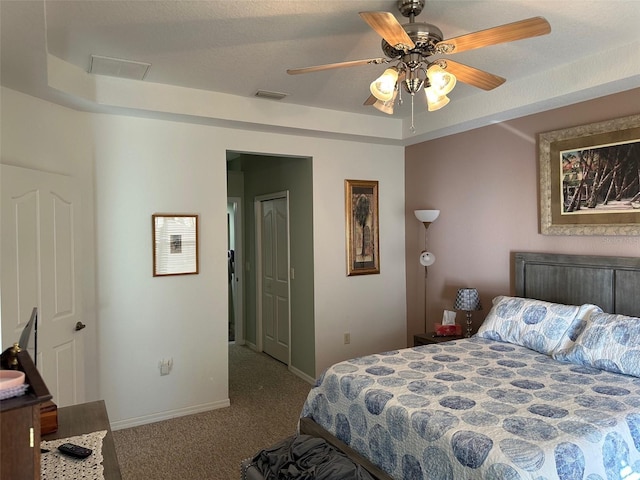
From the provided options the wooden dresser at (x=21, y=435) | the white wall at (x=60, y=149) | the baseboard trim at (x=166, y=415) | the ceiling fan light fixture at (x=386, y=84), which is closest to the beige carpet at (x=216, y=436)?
the baseboard trim at (x=166, y=415)

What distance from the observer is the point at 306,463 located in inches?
76.4

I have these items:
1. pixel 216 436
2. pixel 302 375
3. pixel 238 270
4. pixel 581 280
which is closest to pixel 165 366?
pixel 216 436

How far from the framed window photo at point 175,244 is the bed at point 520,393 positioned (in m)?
1.69

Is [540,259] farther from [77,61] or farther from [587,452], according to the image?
[77,61]

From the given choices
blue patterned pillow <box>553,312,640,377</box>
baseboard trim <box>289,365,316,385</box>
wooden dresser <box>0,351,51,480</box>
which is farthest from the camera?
baseboard trim <box>289,365,316,385</box>

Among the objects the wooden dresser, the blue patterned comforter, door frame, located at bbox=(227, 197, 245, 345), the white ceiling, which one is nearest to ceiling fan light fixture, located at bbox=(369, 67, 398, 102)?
the white ceiling

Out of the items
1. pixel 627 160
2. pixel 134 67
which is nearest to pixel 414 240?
pixel 627 160

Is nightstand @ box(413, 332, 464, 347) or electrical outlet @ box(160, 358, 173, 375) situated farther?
nightstand @ box(413, 332, 464, 347)

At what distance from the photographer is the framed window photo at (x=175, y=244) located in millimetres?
3636

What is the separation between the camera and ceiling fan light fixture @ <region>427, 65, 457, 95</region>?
2115mm

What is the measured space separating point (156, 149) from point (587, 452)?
11.3 feet

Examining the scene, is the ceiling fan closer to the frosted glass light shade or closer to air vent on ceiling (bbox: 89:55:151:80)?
air vent on ceiling (bbox: 89:55:151:80)

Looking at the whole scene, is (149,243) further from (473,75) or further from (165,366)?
(473,75)

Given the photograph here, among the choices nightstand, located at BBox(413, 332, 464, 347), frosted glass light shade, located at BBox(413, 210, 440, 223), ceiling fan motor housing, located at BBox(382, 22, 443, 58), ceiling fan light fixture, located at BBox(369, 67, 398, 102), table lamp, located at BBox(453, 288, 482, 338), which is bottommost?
nightstand, located at BBox(413, 332, 464, 347)
